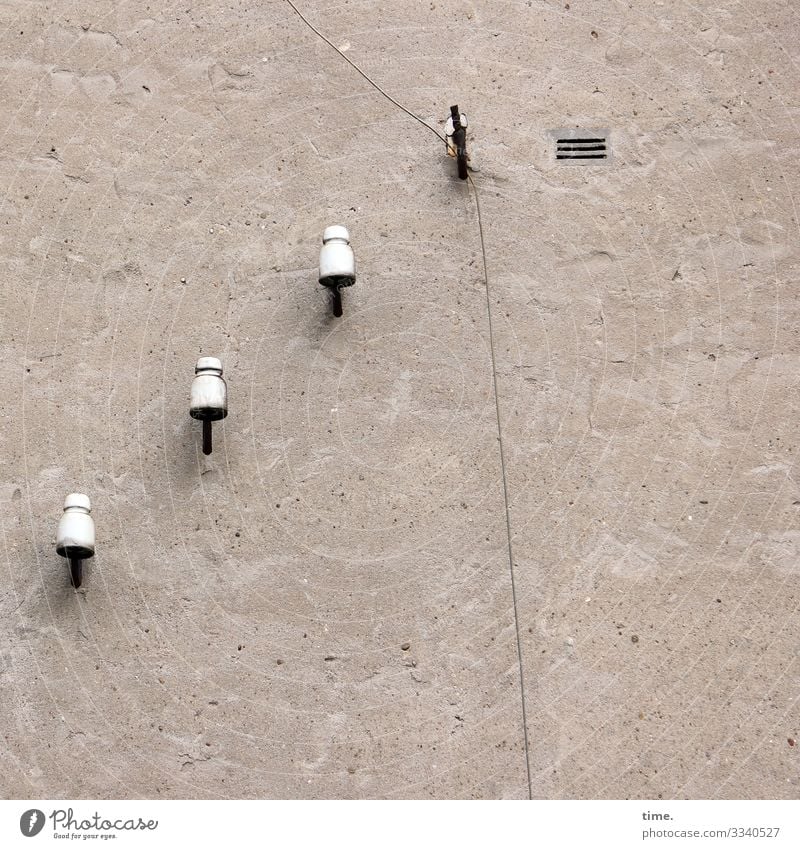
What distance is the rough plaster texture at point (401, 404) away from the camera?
431cm

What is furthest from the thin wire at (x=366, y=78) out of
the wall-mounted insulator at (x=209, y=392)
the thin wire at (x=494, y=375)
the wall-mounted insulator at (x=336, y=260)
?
the wall-mounted insulator at (x=209, y=392)

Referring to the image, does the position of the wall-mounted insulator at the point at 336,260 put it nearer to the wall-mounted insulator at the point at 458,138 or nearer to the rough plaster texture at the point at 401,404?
the rough plaster texture at the point at 401,404

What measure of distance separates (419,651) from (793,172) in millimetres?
2386

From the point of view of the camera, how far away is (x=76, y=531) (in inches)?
164

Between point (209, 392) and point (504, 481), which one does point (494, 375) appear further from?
point (209, 392)

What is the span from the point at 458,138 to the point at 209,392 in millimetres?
1396

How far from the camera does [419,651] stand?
437cm

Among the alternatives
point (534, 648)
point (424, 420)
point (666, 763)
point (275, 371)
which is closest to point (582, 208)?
point (424, 420)

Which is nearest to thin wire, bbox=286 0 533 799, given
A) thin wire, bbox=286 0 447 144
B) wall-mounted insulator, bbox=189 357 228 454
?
thin wire, bbox=286 0 447 144

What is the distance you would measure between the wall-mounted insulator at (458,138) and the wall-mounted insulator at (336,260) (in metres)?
0.57

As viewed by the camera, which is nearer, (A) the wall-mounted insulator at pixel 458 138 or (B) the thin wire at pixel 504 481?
(B) the thin wire at pixel 504 481

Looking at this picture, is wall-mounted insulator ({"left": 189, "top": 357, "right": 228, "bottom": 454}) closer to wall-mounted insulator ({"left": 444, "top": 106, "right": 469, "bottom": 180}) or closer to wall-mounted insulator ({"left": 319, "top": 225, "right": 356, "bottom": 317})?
wall-mounted insulator ({"left": 319, "top": 225, "right": 356, "bottom": 317})
